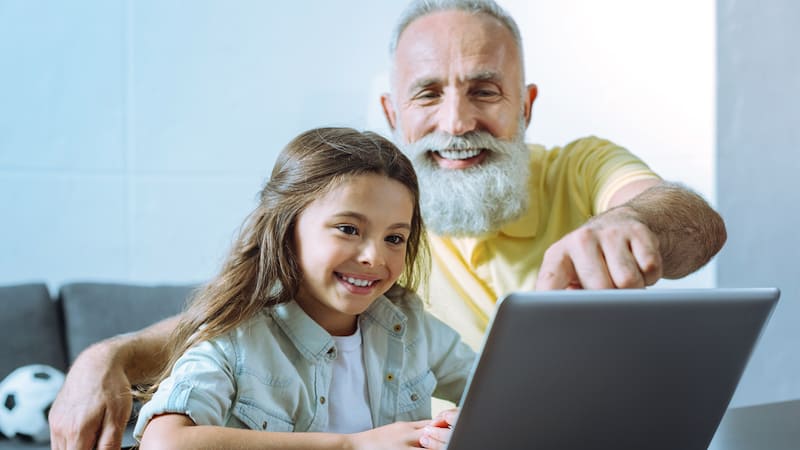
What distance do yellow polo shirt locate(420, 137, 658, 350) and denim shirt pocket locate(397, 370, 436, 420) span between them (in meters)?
0.52

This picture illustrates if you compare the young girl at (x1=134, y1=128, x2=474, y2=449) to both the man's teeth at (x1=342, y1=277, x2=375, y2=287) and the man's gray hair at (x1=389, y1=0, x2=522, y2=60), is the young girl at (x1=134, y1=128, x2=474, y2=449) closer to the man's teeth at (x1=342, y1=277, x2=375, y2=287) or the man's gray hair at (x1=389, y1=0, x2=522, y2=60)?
the man's teeth at (x1=342, y1=277, x2=375, y2=287)

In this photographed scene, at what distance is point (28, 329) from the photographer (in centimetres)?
247

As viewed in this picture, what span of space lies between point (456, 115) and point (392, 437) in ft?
3.67

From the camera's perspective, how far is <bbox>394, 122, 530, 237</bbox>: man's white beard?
1966 mm

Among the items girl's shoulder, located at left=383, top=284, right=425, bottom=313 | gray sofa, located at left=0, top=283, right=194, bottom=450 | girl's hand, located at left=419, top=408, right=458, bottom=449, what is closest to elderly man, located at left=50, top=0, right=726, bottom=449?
girl's shoulder, located at left=383, top=284, right=425, bottom=313

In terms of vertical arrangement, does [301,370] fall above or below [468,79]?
below

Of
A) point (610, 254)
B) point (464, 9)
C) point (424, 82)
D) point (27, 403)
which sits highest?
point (464, 9)

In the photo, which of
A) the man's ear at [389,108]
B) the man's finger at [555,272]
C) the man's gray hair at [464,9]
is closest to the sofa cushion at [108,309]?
the man's ear at [389,108]

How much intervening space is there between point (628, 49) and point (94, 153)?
1.96m

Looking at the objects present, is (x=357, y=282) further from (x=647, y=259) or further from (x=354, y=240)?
(x=647, y=259)

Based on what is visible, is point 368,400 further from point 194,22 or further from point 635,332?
point 194,22

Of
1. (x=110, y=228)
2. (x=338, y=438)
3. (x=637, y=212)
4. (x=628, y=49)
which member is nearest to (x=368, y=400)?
(x=338, y=438)

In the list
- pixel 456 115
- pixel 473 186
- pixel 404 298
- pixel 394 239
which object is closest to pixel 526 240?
pixel 473 186

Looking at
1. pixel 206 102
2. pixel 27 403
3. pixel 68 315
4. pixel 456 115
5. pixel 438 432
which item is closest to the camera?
pixel 438 432
